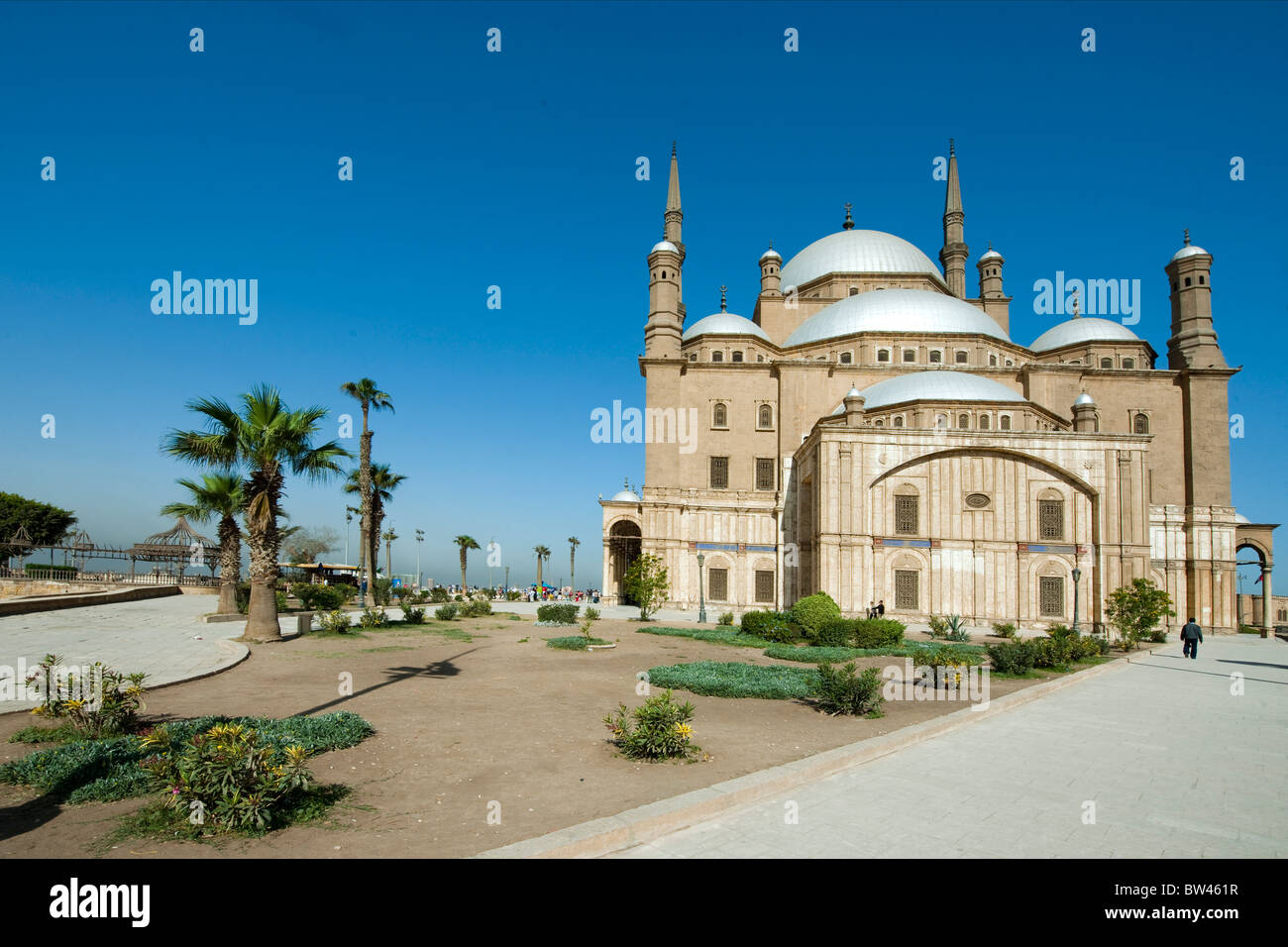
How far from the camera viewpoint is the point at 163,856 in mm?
4570

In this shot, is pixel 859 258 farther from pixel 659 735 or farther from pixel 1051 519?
pixel 659 735

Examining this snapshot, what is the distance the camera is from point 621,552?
4191cm

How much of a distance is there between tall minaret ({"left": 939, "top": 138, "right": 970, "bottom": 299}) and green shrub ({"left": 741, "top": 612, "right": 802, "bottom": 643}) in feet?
122

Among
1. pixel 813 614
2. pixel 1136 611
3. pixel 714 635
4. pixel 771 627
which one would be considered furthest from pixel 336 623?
pixel 1136 611

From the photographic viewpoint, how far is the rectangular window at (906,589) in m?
29.9

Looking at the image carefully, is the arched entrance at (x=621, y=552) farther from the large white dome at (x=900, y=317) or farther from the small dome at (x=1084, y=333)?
the small dome at (x=1084, y=333)

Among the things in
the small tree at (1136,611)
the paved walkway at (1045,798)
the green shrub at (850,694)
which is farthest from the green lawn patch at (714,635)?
the small tree at (1136,611)

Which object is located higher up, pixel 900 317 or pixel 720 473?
pixel 900 317

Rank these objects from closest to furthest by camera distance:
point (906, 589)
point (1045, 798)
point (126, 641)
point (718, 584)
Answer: point (1045, 798) → point (126, 641) → point (906, 589) → point (718, 584)

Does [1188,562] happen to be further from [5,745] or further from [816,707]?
[5,745]

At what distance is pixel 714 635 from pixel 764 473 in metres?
19.4

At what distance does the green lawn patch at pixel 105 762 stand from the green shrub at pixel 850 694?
6.58 metres

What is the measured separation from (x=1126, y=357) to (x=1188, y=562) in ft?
42.6
